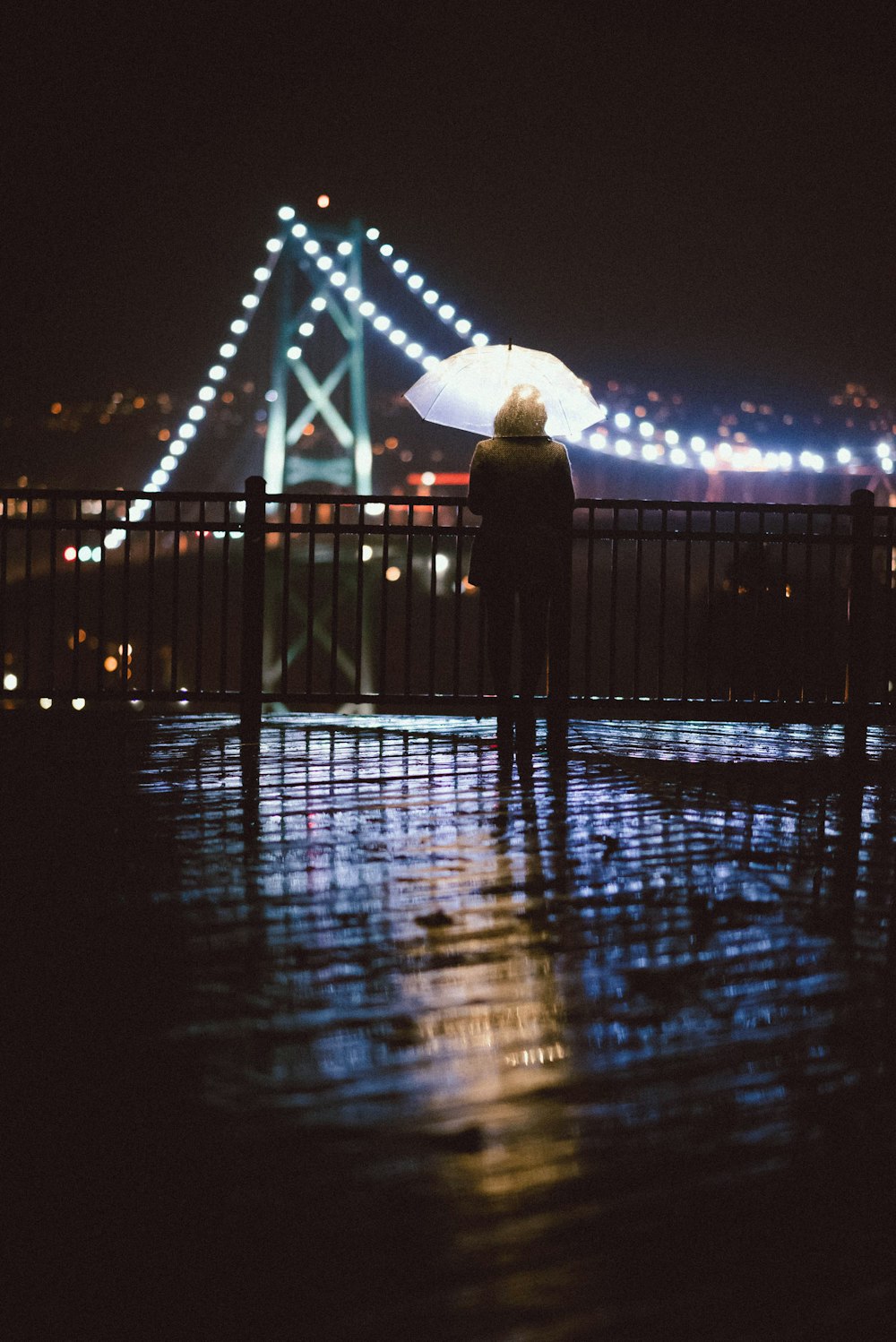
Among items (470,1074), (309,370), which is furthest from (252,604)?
(309,370)

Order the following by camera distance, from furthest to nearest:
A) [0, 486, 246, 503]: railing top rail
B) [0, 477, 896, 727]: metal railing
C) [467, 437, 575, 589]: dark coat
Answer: [0, 486, 246, 503]: railing top rail
[0, 477, 896, 727]: metal railing
[467, 437, 575, 589]: dark coat

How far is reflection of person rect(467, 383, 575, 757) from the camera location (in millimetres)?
4898

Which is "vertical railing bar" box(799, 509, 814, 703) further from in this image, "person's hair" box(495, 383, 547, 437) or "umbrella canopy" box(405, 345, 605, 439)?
"person's hair" box(495, 383, 547, 437)

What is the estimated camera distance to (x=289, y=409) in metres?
37.2

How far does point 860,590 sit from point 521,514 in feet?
7.59

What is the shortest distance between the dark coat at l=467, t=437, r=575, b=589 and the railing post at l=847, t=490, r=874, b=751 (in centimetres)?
213

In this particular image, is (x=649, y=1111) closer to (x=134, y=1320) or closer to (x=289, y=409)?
(x=134, y=1320)

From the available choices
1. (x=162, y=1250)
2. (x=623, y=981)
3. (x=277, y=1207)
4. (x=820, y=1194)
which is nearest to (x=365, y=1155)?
(x=277, y=1207)

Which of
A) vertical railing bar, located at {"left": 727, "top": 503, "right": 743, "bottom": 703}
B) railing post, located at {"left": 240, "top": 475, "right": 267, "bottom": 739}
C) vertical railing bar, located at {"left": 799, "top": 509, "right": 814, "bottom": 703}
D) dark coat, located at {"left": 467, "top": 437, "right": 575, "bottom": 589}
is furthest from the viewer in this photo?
railing post, located at {"left": 240, "top": 475, "right": 267, "bottom": 739}

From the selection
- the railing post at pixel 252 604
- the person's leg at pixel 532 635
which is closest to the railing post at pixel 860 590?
the person's leg at pixel 532 635

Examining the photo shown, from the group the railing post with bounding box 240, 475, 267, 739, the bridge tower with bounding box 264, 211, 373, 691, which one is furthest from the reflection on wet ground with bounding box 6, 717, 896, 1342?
the bridge tower with bounding box 264, 211, 373, 691

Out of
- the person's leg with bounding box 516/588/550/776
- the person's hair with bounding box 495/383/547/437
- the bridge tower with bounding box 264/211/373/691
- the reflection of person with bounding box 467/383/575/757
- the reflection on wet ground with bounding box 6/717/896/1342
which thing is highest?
the bridge tower with bounding box 264/211/373/691

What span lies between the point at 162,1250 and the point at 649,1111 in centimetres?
63

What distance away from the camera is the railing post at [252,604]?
20.6 ft
